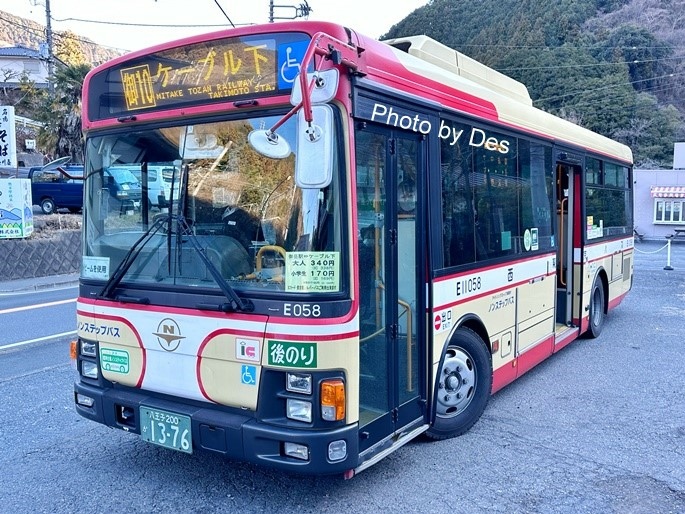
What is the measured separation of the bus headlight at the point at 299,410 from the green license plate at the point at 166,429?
2.18 ft

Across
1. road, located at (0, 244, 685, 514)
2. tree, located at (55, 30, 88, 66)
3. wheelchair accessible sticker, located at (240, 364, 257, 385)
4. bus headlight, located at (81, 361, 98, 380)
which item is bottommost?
road, located at (0, 244, 685, 514)

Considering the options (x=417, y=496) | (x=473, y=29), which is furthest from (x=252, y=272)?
(x=473, y=29)

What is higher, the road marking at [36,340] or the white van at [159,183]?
the white van at [159,183]

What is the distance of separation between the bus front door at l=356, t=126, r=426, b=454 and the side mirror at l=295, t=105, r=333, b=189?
42 cm

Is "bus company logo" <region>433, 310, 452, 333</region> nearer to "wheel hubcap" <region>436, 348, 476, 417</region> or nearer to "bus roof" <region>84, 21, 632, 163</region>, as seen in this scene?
"wheel hubcap" <region>436, 348, 476, 417</region>

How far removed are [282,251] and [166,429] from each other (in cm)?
135

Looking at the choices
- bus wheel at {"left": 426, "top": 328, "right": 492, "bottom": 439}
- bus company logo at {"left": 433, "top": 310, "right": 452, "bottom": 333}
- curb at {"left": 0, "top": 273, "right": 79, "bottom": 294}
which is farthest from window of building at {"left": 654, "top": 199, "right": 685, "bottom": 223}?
bus company logo at {"left": 433, "top": 310, "right": 452, "bottom": 333}

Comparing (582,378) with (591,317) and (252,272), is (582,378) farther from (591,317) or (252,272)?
(252,272)

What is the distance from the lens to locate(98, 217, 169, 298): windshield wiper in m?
3.82

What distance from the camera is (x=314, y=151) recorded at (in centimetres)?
313

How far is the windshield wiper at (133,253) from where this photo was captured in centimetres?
382

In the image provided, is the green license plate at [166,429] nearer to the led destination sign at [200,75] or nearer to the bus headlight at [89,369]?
the bus headlight at [89,369]

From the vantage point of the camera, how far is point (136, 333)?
3.89m

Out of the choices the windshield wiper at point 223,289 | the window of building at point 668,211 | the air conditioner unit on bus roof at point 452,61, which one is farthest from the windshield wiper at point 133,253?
the window of building at point 668,211
